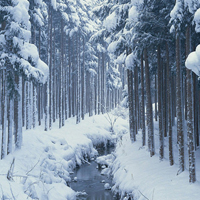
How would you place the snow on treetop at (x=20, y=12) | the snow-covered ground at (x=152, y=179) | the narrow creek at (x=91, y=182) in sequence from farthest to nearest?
the narrow creek at (x=91, y=182) < the snow on treetop at (x=20, y=12) < the snow-covered ground at (x=152, y=179)

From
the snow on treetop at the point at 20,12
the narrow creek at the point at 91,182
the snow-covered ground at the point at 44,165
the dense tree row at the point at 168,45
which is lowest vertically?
the narrow creek at the point at 91,182

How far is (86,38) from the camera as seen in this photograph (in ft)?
96.4

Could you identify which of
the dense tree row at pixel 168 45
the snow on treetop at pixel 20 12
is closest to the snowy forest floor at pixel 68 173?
the dense tree row at pixel 168 45

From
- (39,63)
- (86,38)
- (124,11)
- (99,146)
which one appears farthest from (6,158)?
(86,38)

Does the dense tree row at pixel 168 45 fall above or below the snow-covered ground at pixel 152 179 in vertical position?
above

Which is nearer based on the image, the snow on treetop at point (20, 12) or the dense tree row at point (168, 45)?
the dense tree row at point (168, 45)

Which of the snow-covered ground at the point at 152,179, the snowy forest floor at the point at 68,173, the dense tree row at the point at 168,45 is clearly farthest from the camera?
the dense tree row at the point at 168,45

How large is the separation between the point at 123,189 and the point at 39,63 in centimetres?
690

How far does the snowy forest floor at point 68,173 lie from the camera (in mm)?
7234

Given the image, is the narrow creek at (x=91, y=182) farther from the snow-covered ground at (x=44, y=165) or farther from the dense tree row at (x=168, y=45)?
the dense tree row at (x=168, y=45)

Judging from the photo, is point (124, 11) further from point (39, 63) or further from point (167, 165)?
point (167, 165)

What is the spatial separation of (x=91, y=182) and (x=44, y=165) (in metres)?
2.79

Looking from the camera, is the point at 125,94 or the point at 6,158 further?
the point at 125,94

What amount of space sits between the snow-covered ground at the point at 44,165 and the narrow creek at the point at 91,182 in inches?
21.3
